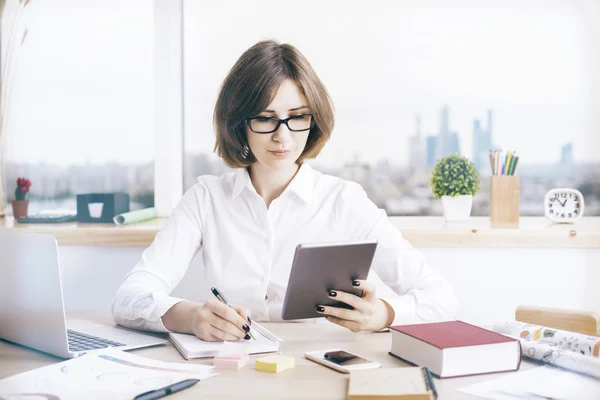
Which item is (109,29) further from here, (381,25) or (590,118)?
(590,118)

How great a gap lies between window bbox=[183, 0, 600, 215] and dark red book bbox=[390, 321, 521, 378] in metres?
1.31

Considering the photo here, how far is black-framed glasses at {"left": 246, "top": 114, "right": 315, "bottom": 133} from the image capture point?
156 cm

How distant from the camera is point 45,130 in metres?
2.44

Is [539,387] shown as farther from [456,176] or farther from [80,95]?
[80,95]

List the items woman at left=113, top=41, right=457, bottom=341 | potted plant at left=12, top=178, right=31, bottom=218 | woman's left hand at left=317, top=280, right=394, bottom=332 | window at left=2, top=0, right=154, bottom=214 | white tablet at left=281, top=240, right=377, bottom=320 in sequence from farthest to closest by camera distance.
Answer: window at left=2, top=0, right=154, bottom=214, potted plant at left=12, top=178, right=31, bottom=218, woman at left=113, top=41, right=457, bottom=341, woman's left hand at left=317, top=280, right=394, bottom=332, white tablet at left=281, top=240, right=377, bottom=320

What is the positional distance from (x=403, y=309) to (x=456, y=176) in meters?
0.90

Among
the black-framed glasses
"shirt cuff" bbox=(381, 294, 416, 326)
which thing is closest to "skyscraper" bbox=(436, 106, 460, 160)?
the black-framed glasses

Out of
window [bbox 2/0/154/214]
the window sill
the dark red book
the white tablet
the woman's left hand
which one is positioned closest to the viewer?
the dark red book

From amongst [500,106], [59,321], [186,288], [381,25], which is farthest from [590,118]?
[59,321]

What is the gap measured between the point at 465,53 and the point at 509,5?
23 cm

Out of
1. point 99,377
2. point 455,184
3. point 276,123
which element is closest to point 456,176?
point 455,184

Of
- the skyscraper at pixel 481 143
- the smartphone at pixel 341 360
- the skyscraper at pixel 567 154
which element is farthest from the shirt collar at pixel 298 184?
the skyscraper at pixel 567 154

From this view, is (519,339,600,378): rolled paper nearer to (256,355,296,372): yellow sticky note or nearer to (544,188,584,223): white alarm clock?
(256,355,296,372): yellow sticky note

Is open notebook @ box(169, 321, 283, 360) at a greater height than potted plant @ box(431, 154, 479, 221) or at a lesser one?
lesser
